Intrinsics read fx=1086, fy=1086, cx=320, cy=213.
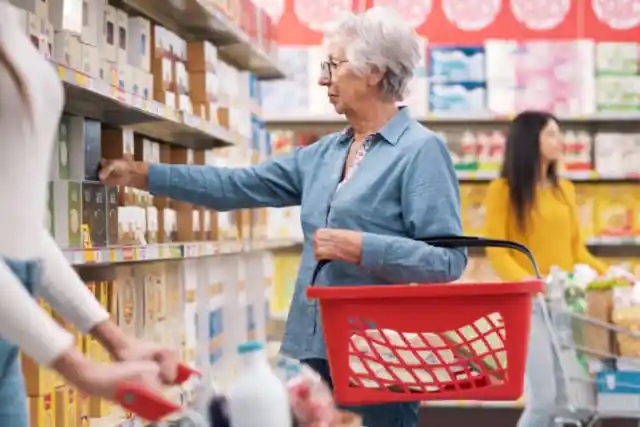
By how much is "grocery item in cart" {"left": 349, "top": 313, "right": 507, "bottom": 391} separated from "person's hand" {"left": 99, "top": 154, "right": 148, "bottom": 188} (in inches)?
40.0

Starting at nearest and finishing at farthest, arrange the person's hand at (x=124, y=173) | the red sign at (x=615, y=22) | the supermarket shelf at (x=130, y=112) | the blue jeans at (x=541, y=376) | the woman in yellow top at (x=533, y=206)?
the supermarket shelf at (x=130, y=112) < the person's hand at (x=124, y=173) < the blue jeans at (x=541, y=376) < the woman in yellow top at (x=533, y=206) < the red sign at (x=615, y=22)

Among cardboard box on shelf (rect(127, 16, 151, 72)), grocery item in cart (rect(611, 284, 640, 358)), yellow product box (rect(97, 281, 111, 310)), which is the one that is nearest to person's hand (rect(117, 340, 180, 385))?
yellow product box (rect(97, 281, 111, 310))

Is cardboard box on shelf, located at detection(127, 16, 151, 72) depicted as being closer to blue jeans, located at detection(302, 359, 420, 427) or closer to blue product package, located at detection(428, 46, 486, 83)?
blue jeans, located at detection(302, 359, 420, 427)

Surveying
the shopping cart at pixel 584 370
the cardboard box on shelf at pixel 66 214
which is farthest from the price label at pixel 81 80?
the shopping cart at pixel 584 370

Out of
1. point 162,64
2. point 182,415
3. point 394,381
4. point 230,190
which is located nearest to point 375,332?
point 394,381

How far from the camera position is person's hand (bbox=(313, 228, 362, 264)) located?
2355 mm

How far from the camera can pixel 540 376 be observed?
3.73m

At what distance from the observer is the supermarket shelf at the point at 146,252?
8.46 feet

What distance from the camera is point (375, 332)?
7.03ft

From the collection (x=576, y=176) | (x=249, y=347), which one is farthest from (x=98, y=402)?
(x=576, y=176)

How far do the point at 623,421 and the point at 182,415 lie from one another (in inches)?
208

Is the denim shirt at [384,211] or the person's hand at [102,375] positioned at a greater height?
the denim shirt at [384,211]

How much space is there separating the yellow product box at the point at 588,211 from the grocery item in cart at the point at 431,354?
15.1ft

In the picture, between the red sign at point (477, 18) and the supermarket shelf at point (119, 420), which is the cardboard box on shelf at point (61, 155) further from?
the red sign at point (477, 18)
